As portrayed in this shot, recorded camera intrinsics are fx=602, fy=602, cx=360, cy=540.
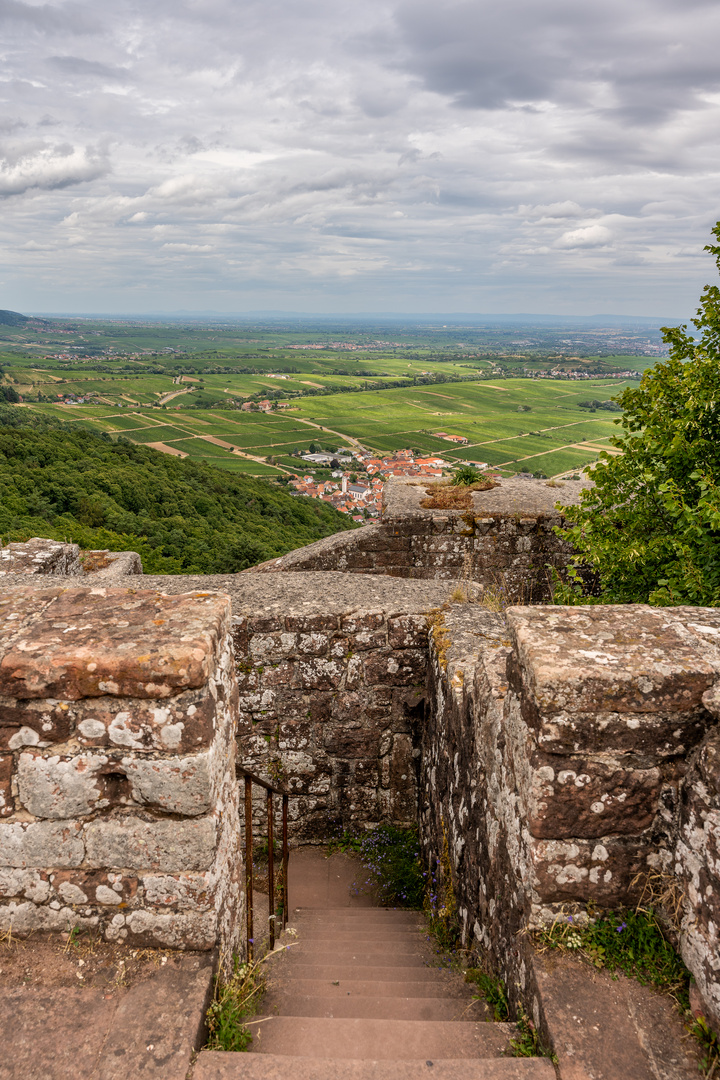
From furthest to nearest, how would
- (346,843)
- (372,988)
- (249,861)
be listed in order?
(346,843), (249,861), (372,988)

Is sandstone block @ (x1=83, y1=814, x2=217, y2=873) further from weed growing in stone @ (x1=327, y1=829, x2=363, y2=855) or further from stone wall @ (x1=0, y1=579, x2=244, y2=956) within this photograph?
weed growing in stone @ (x1=327, y1=829, x2=363, y2=855)

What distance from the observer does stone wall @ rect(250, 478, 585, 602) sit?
8180 mm

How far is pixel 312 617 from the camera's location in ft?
16.2

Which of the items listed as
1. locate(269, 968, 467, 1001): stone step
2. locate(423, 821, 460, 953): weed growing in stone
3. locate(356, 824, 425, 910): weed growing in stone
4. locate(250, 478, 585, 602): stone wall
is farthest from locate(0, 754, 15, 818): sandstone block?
locate(250, 478, 585, 602): stone wall

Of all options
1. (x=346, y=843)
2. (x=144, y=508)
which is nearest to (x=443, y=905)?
(x=346, y=843)

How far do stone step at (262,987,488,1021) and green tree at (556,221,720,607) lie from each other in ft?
10.9

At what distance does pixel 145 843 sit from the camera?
2.44 m

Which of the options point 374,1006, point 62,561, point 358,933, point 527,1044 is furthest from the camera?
point 62,561

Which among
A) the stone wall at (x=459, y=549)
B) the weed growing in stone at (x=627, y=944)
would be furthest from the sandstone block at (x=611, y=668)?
the stone wall at (x=459, y=549)

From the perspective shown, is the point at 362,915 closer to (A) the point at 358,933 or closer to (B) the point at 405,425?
(A) the point at 358,933

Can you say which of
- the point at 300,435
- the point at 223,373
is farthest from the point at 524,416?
the point at 223,373

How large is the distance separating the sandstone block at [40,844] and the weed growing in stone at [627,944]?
1915 mm

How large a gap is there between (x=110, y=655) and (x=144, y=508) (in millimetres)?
21150

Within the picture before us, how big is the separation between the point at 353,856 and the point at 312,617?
2.15 metres
